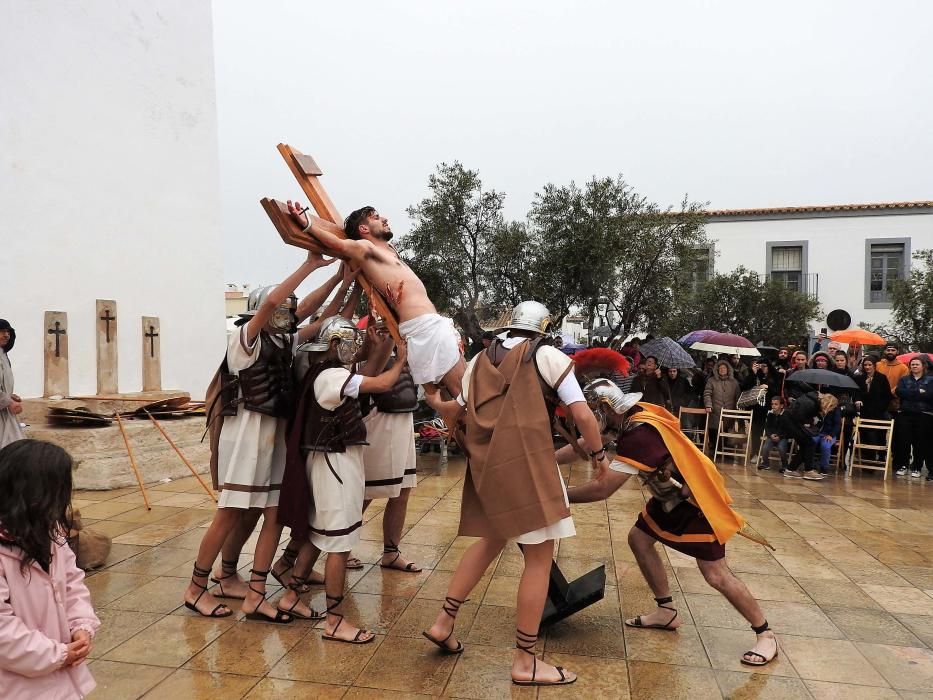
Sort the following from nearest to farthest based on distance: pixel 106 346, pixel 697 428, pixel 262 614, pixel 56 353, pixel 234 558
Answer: pixel 262 614
pixel 234 558
pixel 56 353
pixel 106 346
pixel 697 428

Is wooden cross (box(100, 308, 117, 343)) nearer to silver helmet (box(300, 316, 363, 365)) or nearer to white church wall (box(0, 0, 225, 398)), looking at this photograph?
white church wall (box(0, 0, 225, 398))

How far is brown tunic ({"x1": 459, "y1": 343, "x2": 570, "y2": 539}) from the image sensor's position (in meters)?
2.91

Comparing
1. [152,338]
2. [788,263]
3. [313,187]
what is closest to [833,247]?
[788,263]

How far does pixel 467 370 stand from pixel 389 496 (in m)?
1.47

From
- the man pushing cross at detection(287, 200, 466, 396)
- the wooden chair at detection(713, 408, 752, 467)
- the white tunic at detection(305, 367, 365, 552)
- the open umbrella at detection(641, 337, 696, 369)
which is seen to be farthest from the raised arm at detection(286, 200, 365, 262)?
the wooden chair at detection(713, 408, 752, 467)

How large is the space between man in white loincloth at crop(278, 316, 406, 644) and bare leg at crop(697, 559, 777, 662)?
169 cm

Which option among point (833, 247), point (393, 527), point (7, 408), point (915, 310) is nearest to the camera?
point (393, 527)

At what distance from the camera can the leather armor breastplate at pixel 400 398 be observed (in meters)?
4.41

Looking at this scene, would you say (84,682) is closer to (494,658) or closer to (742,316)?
(494,658)

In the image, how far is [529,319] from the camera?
314 centimetres

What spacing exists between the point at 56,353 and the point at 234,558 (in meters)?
4.63

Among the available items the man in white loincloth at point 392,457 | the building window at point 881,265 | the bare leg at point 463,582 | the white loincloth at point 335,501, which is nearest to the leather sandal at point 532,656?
the bare leg at point 463,582

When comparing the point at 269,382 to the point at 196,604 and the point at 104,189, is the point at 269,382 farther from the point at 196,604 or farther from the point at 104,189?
the point at 104,189

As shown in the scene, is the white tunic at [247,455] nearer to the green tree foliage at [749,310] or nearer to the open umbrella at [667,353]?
the open umbrella at [667,353]
